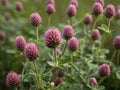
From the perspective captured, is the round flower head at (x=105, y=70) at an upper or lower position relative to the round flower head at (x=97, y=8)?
lower

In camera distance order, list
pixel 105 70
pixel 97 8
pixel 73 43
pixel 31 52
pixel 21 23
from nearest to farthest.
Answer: pixel 31 52, pixel 105 70, pixel 73 43, pixel 97 8, pixel 21 23

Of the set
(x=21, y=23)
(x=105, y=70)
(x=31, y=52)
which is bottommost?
(x=105, y=70)

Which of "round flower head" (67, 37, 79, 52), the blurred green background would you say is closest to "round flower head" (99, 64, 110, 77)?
"round flower head" (67, 37, 79, 52)

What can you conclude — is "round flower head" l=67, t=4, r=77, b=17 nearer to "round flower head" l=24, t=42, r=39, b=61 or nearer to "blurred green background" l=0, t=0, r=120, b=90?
"blurred green background" l=0, t=0, r=120, b=90

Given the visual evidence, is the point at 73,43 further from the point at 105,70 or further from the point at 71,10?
the point at 71,10

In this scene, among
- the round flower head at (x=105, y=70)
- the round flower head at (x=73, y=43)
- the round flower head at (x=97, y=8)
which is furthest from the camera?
the round flower head at (x=97, y=8)

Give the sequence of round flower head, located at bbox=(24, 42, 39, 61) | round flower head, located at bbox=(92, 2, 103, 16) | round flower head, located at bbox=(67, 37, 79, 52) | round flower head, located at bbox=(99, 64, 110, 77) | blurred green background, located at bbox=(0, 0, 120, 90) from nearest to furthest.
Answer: round flower head, located at bbox=(24, 42, 39, 61), round flower head, located at bbox=(99, 64, 110, 77), round flower head, located at bbox=(67, 37, 79, 52), round flower head, located at bbox=(92, 2, 103, 16), blurred green background, located at bbox=(0, 0, 120, 90)

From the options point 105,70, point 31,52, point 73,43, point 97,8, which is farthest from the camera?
point 97,8

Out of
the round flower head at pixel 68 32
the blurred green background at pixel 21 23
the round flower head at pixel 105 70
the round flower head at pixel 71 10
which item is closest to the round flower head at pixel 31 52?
the round flower head at pixel 68 32

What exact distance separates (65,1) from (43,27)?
730mm

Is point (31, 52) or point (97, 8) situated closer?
point (31, 52)

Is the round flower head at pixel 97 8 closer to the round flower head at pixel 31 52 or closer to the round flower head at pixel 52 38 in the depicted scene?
the round flower head at pixel 52 38

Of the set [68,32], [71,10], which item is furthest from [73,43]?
[71,10]

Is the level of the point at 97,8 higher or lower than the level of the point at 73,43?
higher
